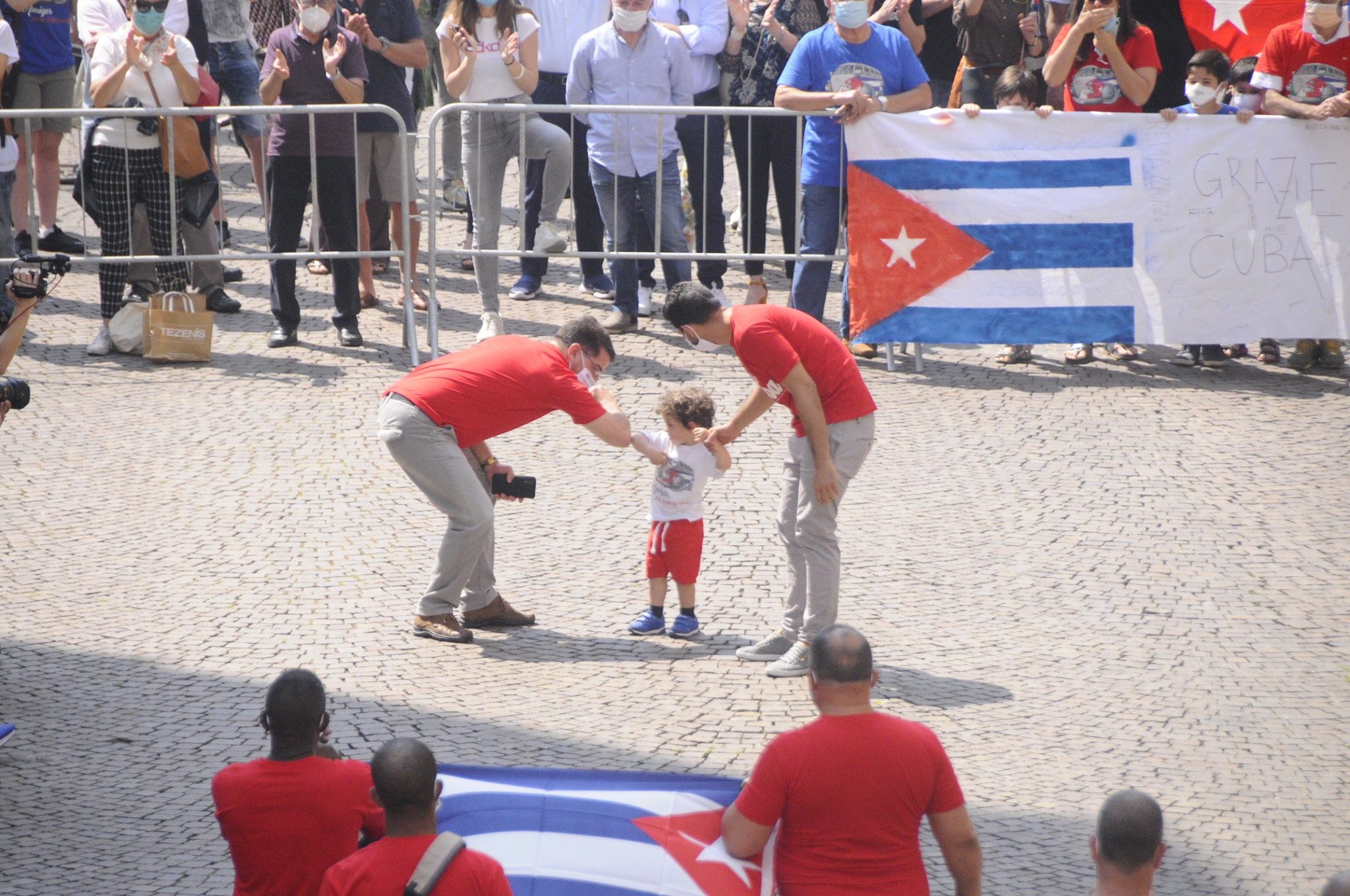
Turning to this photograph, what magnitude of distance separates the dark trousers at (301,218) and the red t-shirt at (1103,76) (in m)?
5.03

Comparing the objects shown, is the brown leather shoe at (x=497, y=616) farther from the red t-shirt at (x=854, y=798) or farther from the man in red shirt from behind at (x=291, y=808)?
the red t-shirt at (x=854, y=798)

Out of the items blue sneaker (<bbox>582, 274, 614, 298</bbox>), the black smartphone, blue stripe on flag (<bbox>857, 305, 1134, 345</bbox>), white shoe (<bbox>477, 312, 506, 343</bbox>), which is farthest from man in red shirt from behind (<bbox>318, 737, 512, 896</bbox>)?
blue sneaker (<bbox>582, 274, 614, 298</bbox>)

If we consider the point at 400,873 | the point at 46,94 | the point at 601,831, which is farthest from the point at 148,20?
the point at 400,873

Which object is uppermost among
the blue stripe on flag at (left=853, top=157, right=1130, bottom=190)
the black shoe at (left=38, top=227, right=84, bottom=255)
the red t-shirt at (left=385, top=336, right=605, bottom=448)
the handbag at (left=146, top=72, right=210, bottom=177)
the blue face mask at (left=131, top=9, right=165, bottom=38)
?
the blue face mask at (left=131, top=9, right=165, bottom=38)

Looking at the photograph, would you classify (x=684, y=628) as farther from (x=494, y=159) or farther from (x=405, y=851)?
(x=494, y=159)

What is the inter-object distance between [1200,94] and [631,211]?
13.3 feet

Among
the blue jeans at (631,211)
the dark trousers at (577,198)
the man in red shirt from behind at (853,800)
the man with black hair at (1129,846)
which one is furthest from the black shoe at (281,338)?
the man with black hair at (1129,846)

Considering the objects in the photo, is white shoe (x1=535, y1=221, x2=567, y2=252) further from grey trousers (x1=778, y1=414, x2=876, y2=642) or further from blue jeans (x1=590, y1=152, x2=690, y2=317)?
grey trousers (x1=778, y1=414, x2=876, y2=642)

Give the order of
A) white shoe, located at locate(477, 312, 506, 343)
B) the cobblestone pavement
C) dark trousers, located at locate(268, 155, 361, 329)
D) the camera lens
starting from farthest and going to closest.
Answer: dark trousers, located at locate(268, 155, 361, 329) < white shoe, located at locate(477, 312, 506, 343) < the camera lens < the cobblestone pavement

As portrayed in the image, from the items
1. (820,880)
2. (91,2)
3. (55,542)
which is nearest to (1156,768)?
(820,880)

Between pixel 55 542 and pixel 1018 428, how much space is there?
5.62 m

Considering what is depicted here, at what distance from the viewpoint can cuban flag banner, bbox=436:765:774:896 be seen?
12.8ft

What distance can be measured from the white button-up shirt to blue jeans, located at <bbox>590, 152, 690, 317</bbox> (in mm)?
102

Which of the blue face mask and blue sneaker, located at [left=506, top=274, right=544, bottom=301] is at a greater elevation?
the blue face mask
